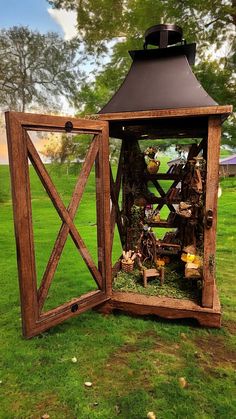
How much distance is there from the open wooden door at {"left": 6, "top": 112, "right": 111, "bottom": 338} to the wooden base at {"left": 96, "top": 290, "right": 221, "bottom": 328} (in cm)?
17

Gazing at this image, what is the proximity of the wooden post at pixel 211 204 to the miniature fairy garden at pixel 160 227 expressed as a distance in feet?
0.85

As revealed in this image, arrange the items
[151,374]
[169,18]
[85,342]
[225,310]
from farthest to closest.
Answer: [169,18] → [225,310] → [85,342] → [151,374]

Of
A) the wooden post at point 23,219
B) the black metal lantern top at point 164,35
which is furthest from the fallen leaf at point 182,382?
the black metal lantern top at point 164,35

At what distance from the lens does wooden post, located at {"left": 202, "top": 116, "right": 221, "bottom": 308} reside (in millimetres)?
2959

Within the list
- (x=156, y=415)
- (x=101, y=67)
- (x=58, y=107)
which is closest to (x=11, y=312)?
(x=156, y=415)

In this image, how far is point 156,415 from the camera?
2.11 m

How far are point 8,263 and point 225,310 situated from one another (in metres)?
3.73

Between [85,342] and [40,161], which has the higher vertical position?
[40,161]

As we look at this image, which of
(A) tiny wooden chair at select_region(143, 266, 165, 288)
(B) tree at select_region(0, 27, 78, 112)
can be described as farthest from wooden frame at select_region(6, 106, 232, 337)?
(B) tree at select_region(0, 27, 78, 112)

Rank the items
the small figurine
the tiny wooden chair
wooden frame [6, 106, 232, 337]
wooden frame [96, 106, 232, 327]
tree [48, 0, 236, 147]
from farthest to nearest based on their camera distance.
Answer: tree [48, 0, 236, 147] < the small figurine < the tiny wooden chair < wooden frame [96, 106, 232, 327] < wooden frame [6, 106, 232, 337]

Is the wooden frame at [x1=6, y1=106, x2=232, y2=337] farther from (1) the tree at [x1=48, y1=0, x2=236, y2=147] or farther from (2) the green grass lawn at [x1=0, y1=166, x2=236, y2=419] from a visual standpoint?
(1) the tree at [x1=48, y1=0, x2=236, y2=147]

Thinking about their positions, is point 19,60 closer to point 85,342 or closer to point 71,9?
point 71,9

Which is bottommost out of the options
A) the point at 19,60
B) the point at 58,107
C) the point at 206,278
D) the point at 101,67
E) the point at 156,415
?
the point at 156,415

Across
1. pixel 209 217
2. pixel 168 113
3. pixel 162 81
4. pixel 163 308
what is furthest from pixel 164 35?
pixel 163 308
